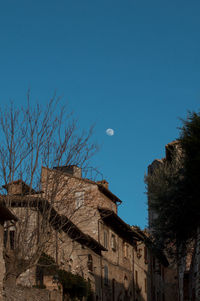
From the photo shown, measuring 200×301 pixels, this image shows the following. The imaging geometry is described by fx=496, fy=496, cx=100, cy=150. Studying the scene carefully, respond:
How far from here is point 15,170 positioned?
19109 millimetres

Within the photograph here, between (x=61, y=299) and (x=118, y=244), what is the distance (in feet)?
42.9

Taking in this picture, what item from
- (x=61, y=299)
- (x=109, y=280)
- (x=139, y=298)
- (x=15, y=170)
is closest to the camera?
(x=15, y=170)

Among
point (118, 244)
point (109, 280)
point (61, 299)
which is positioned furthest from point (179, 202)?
point (118, 244)

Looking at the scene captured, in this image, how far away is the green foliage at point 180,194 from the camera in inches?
724

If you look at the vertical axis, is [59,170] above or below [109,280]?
above

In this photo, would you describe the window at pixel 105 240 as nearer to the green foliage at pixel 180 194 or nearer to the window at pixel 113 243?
the window at pixel 113 243

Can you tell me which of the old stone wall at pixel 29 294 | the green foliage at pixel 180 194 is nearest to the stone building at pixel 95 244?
the old stone wall at pixel 29 294

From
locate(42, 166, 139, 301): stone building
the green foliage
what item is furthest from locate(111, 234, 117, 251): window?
the green foliage

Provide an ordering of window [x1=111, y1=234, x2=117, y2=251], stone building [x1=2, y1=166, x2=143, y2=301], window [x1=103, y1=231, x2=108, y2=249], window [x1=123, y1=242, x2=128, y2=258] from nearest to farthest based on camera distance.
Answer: stone building [x1=2, y1=166, x2=143, y2=301] < window [x1=103, y1=231, x2=108, y2=249] < window [x1=111, y1=234, x2=117, y2=251] < window [x1=123, y1=242, x2=128, y2=258]

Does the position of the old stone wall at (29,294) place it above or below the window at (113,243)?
below

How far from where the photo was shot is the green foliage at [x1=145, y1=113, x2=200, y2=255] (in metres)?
18.4

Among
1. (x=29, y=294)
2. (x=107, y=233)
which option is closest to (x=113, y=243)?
(x=107, y=233)

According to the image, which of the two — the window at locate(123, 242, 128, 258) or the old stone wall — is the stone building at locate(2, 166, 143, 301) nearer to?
the window at locate(123, 242, 128, 258)

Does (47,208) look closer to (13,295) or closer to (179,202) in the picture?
(13,295)
